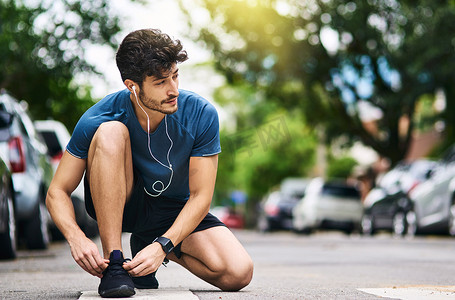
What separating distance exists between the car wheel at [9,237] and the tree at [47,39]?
866cm

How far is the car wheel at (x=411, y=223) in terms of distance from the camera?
16.2 m

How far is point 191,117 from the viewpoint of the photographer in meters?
5.00

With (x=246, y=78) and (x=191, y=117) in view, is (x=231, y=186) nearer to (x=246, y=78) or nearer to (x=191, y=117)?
(x=246, y=78)

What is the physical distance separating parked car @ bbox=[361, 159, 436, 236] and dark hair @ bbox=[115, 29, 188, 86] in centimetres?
1138

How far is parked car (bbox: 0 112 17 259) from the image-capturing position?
826 cm

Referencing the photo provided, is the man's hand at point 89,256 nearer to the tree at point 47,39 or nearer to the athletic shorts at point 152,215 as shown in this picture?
the athletic shorts at point 152,215

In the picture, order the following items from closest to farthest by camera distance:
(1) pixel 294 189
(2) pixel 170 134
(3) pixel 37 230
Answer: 1. (2) pixel 170 134
2. (3) pixel 37 230
3. (1) pixel 294 189

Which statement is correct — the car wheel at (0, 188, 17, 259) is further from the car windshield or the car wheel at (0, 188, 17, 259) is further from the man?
the car windshield

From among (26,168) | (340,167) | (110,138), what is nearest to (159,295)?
(110,138)

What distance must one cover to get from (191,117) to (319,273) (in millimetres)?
2661

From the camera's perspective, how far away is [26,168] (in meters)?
9.31

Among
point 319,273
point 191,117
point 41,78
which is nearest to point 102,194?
point 191,117

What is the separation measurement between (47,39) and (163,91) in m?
13.6

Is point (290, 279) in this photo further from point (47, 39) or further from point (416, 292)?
point (47, 39)
